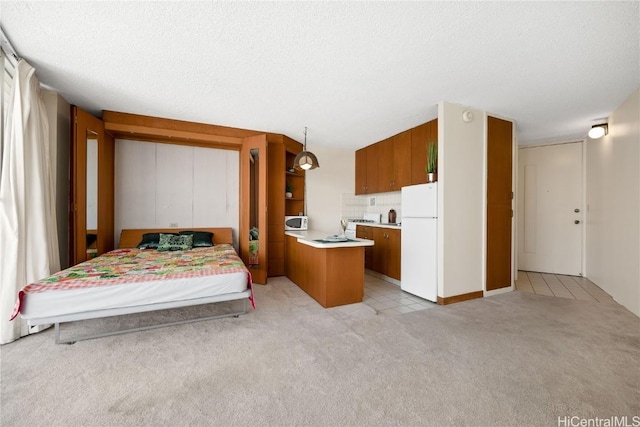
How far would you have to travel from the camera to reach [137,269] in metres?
2.51

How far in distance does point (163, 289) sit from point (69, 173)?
6.90ft

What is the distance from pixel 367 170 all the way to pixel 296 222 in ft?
5.90

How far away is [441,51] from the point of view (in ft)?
6.73

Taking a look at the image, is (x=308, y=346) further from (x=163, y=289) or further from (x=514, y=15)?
(x=514, y=15)

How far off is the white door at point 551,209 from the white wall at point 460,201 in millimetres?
2347

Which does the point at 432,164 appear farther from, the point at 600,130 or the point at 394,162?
the point at 600,130

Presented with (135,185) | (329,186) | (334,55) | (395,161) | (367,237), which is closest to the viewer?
(334,55)

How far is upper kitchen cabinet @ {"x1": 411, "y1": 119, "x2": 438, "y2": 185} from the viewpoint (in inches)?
139

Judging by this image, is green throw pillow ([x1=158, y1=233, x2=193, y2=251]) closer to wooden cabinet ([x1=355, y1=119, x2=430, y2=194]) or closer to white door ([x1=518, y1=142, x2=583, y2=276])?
wooden cabinet ([x1=355, y1=119, x2=430, y2=194])

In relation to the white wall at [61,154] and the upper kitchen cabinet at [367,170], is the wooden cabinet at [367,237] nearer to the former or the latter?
the upper kitchen cabinet at [367,170]

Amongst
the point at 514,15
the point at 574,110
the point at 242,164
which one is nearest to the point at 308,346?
the point at 514,15

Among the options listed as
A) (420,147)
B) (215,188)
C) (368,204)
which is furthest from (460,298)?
(215,188)

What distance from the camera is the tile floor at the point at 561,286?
3.39 metres

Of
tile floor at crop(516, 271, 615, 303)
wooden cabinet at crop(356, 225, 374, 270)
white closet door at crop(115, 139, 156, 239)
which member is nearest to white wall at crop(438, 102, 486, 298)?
tile floor at crop(516, 271, 615, 303)
